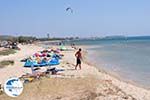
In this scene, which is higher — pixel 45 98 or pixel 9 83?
pixel 9 83

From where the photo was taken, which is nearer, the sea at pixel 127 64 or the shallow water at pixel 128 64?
the sea at pixel 127 64

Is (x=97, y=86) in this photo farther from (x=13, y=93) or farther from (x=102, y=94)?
(x=13, y=93)

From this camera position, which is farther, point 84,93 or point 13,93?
point 84,93

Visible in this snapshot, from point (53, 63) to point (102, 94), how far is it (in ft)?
50.3

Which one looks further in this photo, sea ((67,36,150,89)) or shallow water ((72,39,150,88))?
shallow water ((72,39,150,88))

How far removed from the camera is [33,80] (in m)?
18.0

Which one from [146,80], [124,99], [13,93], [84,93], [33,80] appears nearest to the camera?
[13,93]

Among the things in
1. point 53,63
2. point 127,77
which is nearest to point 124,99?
point 127,77

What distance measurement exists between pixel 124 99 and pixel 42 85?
13.1 feet

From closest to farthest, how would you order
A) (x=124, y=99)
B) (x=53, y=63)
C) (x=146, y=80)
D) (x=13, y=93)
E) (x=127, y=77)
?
(x=13, y=93), (x=124, y=99), (x=146, y=80), (x=127, y=77), (x=53, y=63)

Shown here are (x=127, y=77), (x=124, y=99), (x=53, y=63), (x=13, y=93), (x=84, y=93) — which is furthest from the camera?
(x=53, y=63)

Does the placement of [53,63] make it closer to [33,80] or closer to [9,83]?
[33,80]

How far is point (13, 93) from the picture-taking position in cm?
1206

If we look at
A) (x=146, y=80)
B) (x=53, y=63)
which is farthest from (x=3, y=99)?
(x=53, y=63)
